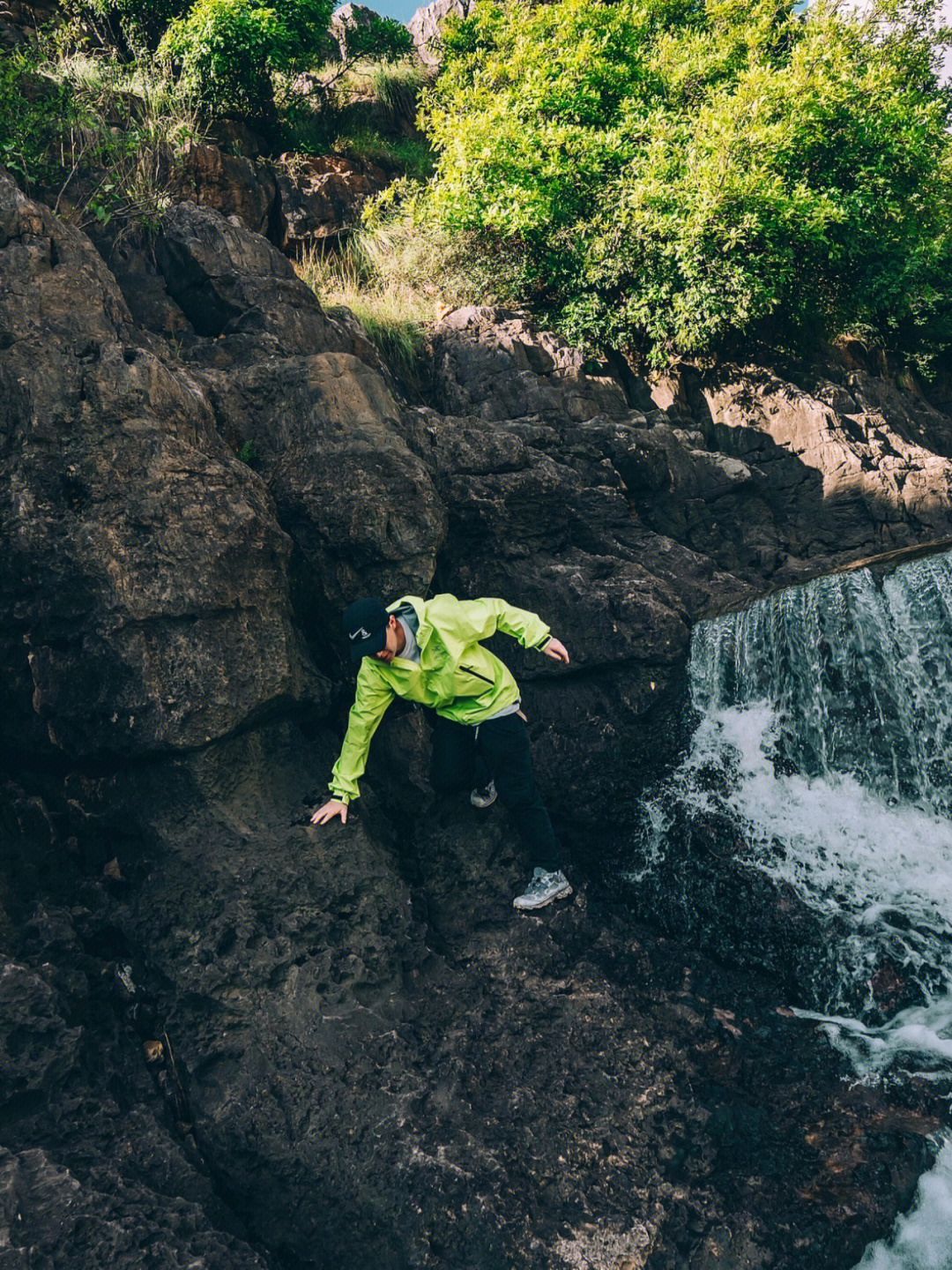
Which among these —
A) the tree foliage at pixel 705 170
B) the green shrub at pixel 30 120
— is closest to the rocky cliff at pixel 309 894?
the green shrub at pixel 30 120

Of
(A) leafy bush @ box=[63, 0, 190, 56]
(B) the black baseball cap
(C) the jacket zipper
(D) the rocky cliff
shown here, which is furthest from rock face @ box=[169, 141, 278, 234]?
(C) the jacket zipper

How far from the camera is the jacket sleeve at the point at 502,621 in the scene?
4027 millimetres

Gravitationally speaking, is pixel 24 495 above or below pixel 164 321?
below

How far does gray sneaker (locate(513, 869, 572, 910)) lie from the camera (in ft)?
13.6

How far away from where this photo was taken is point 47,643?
13.0ft

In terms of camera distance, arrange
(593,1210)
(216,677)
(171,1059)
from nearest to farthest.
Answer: (593,1210), (171,1059), (216,677)

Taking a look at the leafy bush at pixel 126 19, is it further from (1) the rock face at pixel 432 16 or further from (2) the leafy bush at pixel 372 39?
(1) the rock face at pixel 432 16

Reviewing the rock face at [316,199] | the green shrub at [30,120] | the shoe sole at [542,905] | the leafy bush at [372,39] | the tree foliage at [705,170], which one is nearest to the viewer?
the shoe sole at [542,905]

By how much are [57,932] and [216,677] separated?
4.56 ft

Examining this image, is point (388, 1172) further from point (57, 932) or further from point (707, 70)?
point (707, 70)

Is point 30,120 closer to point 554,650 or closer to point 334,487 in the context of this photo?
point 334,487

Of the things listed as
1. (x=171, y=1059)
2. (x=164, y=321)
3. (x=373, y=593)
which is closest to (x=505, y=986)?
(x=171, y=1059)

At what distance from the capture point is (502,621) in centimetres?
416

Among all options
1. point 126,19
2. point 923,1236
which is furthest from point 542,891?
point 126,19
